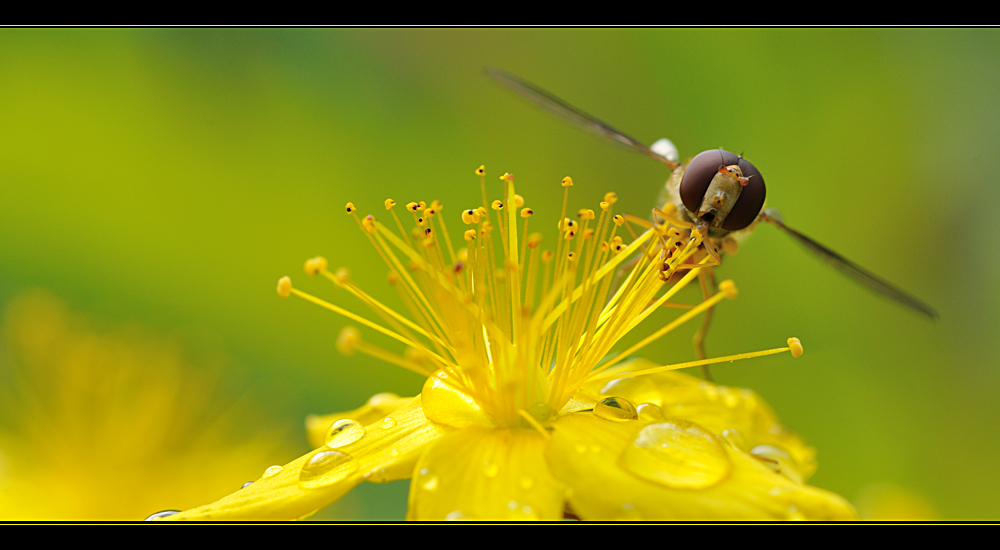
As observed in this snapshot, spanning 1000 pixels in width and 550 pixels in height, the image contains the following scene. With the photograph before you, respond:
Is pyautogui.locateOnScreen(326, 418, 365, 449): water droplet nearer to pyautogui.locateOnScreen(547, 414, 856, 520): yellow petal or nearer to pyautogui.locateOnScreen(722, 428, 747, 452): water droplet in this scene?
pyautogui.locateOnScreen(547, 414, 856, 520): yellow petal

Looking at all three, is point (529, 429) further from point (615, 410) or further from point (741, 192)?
point (741, 192)

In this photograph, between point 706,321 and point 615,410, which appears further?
point 706,321

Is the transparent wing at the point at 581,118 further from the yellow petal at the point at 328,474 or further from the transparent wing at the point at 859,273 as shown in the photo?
the yellow petal at the point at 328,474

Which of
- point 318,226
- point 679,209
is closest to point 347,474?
point 679,209

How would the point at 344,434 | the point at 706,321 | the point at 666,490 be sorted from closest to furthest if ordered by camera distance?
the point at 666,490 < the point at 344,434 < the point at 706,321

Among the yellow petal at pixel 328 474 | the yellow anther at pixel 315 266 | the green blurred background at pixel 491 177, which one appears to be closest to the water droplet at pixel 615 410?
the yellow petal at pixel 328 474

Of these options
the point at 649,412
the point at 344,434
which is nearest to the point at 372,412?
the point at 344,434

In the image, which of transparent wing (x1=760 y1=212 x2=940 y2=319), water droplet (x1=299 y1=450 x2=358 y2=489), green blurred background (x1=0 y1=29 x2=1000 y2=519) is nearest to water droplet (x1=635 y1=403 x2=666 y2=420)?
water droplet (x1=299 y1=450 x2=358 y2=489)
